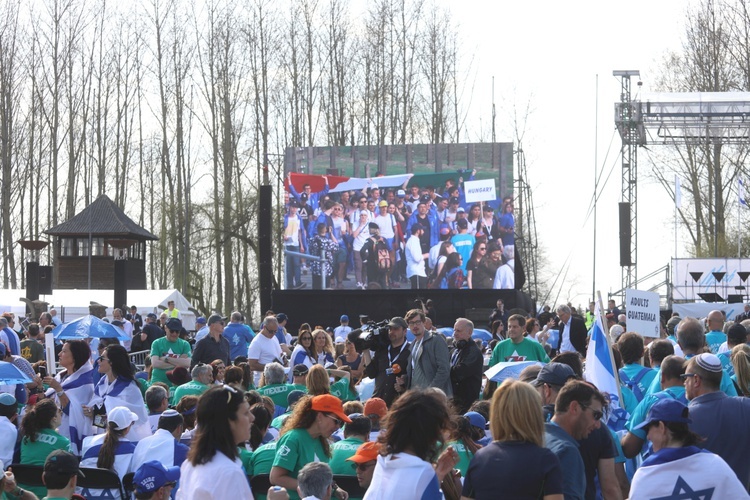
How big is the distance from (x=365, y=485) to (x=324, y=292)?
2441 centimetres

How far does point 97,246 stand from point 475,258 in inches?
944

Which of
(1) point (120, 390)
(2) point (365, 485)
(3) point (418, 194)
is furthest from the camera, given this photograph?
(3) point (418, 194)

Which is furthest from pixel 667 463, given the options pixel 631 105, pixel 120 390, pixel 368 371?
pixel 631 105

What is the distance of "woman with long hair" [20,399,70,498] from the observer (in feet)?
22.2

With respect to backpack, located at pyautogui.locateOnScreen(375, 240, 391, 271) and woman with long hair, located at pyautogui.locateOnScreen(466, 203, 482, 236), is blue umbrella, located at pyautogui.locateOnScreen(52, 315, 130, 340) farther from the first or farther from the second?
woman with long hair, located at pyautogui.locateOnScreen(466, 203, 482, 236)

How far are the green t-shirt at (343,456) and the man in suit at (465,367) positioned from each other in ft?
12.9

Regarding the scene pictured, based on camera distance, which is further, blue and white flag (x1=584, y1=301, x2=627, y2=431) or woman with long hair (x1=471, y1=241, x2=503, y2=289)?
woman with long hair (x1=471, y1=241, x2=503, y2=289)

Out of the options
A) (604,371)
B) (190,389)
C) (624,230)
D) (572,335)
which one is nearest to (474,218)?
(624,230)

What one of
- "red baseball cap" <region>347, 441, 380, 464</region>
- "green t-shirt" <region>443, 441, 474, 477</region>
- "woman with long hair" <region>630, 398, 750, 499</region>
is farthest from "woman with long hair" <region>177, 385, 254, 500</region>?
"woman with long hair" <region>630, 398, 750, 499</region>

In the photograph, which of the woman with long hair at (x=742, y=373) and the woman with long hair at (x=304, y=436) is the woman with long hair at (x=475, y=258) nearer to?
the woman with long hair at (x=742, y=373)

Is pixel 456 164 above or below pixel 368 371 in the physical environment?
above

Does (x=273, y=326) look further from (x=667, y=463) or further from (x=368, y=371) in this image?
(x=667, y=463)

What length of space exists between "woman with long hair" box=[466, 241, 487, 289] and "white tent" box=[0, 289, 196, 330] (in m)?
9.23

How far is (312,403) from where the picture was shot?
5527 mm
